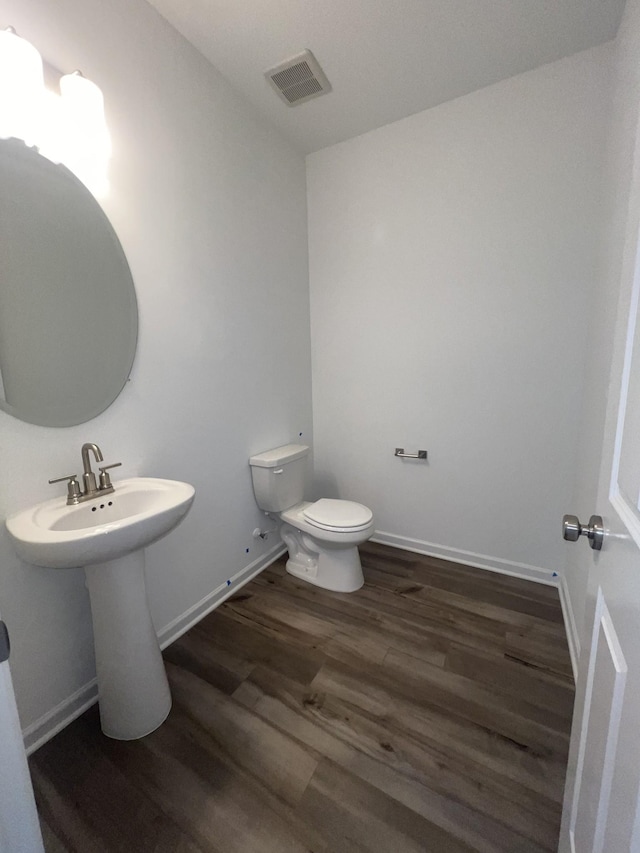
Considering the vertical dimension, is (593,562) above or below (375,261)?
below

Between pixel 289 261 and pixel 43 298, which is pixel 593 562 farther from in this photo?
pixel 289 261

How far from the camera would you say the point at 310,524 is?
1831 millimetres

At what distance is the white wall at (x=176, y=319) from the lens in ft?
3.64

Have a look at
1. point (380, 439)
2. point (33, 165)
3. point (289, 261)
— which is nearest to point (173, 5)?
point (33, 165)

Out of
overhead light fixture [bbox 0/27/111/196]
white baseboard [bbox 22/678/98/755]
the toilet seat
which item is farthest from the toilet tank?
overhead light fixture [bbox 0/27/111/196]

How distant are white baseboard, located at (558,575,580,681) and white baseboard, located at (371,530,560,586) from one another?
93 mm

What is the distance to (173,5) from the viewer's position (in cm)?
131

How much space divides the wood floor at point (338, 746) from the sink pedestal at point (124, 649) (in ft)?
0.25

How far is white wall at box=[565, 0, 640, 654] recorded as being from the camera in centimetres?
110

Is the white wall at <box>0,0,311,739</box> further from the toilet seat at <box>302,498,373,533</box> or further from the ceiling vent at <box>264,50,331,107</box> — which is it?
the toilet seat at <box>302,498,373,533</box>

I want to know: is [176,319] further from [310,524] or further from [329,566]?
[329,566]

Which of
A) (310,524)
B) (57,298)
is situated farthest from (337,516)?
(57,298)

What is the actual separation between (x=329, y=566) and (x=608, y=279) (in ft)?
5.83

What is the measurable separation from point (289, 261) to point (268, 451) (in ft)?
3.88
